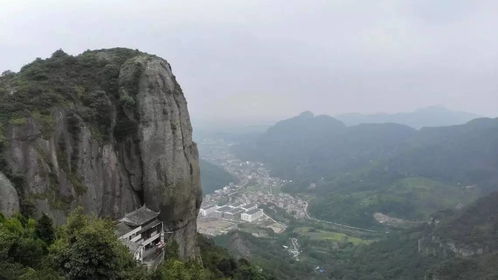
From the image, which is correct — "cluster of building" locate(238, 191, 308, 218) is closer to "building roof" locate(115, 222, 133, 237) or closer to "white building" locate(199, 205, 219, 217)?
"white building" locate(199, 205, 219, 217)

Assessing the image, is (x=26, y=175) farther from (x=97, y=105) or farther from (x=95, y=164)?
(x=97, y=105)

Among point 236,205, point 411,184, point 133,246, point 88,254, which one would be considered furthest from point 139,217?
point 411,184

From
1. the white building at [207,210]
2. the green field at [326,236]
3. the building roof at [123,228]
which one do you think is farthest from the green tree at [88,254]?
the white building at [207,210]

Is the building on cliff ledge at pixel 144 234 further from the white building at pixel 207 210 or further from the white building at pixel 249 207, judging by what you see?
the white building at pixel 249 207

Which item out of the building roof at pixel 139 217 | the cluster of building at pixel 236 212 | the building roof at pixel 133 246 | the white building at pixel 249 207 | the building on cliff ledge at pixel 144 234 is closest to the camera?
the building roof at pixel 133 246

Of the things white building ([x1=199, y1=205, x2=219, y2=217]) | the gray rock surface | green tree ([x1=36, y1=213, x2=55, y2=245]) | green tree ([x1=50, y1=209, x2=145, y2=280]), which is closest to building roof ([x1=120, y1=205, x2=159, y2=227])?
the gray rock surface

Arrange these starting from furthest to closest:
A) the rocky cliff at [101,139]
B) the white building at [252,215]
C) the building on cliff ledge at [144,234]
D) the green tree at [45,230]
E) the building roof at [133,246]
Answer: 1. the white building at [252,215]
2. the building on cliff ledge at [144,234]
3. the building roof at [133,246]
4. the rocky cliff at [101,139]
5. the green tree at [45,230]
